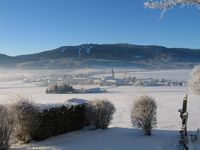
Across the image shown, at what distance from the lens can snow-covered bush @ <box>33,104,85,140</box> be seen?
18.4m

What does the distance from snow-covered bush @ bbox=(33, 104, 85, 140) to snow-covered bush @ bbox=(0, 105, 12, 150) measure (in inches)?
102

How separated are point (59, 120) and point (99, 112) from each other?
8.86ft

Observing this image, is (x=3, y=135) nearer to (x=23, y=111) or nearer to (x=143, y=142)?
(x=23, y=111)

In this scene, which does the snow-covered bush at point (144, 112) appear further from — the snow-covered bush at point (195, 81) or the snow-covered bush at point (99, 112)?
the snow-covered bush at point (195, 81)

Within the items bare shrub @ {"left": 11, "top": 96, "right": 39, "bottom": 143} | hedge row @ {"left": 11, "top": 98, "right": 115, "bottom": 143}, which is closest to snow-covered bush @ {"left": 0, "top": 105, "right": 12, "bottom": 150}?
hedge row @ {"left": 11, "top": 98, "right": 115, "bottom": 143}

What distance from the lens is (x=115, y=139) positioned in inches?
716

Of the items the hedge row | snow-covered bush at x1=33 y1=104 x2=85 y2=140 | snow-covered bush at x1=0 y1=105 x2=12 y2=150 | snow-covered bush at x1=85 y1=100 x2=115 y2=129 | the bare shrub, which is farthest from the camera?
snow-covered bush at x1=85 y1=100 x2=115 y2=129

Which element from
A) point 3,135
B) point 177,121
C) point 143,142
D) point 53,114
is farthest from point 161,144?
point 177,121

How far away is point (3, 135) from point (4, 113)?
2.69 ft

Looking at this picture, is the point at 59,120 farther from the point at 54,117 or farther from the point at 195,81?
the point at 195,81

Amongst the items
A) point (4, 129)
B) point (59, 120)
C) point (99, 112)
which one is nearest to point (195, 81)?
point (99, 112)

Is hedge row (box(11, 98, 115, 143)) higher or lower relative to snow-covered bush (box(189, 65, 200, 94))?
lower

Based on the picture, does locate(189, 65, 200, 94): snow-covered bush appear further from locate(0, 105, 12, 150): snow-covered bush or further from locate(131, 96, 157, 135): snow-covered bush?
locate(0, 105, 12, 150): snow-covered bush

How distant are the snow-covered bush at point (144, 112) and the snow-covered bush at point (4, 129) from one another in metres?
6.93
